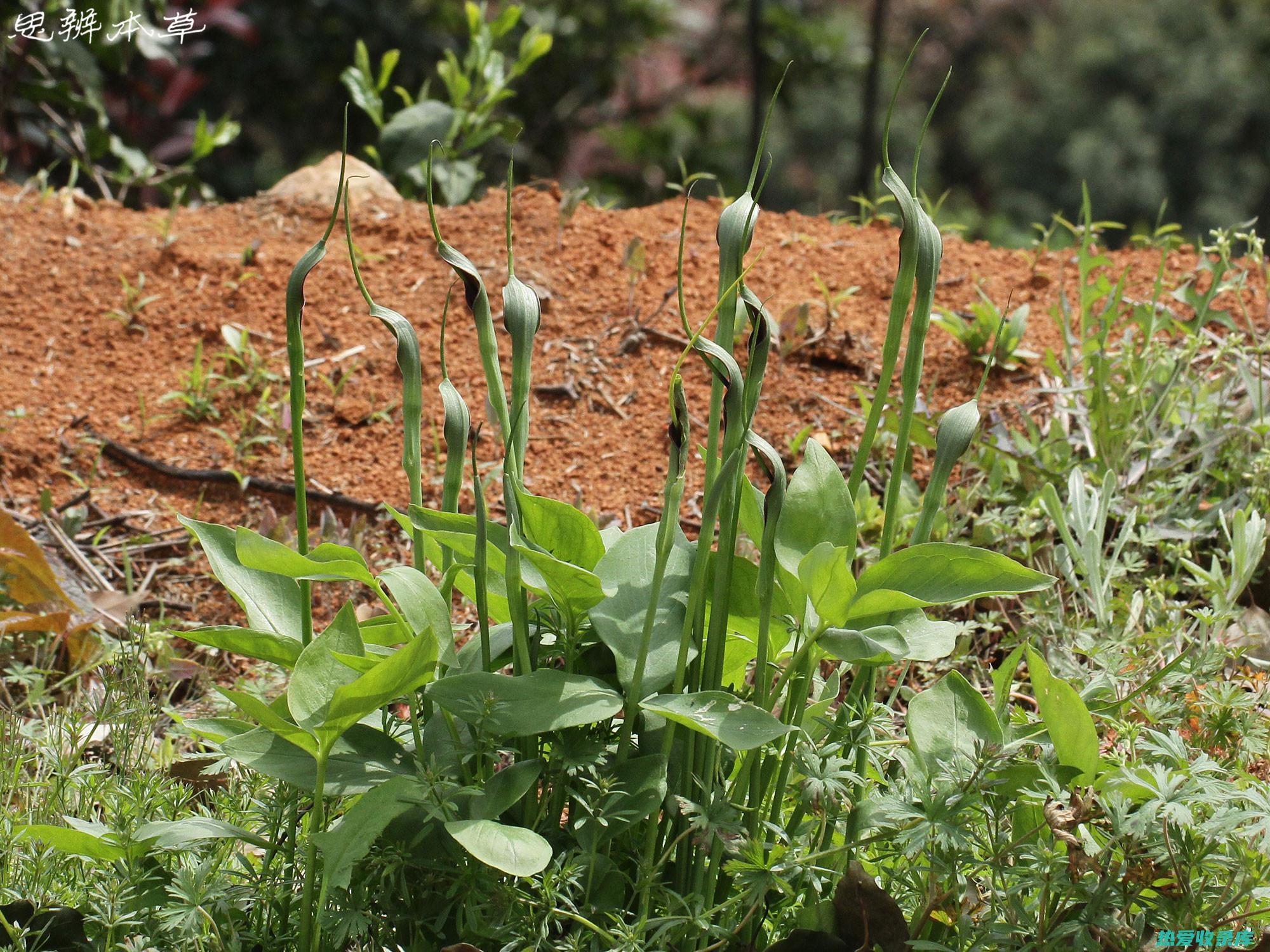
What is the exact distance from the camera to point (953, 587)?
1077mm

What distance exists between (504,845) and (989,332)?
183 centimetres

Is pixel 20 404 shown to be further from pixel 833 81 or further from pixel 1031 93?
pixel 1031 93

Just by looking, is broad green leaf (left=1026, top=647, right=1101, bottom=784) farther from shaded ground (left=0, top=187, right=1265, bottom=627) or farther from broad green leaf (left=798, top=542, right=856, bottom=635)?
shaded ground (left=0, top=187, right=1265, bottom=627)

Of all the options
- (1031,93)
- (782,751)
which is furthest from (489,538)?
(1031,93)

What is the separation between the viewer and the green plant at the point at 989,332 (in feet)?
7.90

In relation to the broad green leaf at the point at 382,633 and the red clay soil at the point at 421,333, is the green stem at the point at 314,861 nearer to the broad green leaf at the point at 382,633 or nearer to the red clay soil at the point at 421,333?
the broad green leaf at the point at 382,633

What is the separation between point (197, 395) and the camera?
2564mm

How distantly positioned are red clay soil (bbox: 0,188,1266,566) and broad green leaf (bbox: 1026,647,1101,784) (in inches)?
49.4

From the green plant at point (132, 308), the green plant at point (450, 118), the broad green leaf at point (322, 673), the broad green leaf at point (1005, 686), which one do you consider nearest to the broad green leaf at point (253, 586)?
the broad green leaf at point (322, 673)

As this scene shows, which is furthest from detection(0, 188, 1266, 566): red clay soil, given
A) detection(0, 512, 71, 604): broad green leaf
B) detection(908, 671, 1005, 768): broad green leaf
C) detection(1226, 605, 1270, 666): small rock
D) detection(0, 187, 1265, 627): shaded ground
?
detection(908, 671, 1005, 768): broad green leaf

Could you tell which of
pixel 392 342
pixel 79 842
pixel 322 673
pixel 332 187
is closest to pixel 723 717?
pixel 322 673

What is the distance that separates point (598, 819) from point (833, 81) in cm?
608

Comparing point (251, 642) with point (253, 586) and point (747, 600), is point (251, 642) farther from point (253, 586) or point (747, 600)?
point (747, 600)

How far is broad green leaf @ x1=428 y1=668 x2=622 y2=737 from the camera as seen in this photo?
3.36ft
